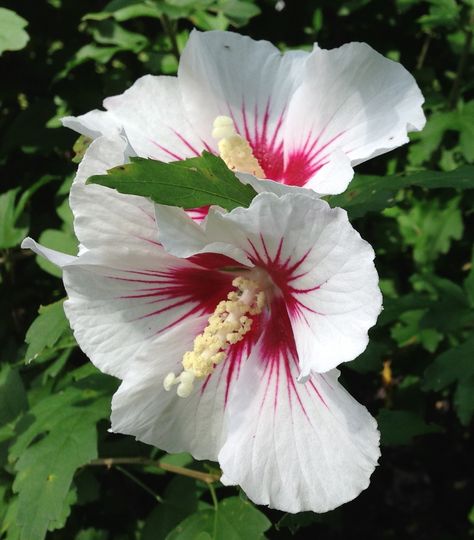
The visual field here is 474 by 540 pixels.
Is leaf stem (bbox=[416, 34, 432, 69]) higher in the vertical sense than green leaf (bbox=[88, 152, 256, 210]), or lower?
lower

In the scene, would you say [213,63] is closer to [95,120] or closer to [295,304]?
[95,120]

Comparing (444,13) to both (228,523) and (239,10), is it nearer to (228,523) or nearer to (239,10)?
(239,10)

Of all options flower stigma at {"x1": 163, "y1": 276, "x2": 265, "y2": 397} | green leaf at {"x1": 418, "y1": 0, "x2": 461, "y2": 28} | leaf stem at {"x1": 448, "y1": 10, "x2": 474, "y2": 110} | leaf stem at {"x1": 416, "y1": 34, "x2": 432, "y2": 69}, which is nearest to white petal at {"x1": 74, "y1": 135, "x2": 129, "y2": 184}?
flower stigma at {"x1": 163, "y1": 276, "x2": 265, "y2": 397}

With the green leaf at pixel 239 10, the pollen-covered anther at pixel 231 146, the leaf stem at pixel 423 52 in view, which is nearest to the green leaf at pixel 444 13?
the leaf stem at pixel 423 52

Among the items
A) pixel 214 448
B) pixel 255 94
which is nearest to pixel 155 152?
pixel 255 94

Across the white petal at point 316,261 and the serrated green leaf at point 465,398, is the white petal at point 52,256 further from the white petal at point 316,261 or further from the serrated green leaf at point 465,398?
the serrated green leaf at point 465,398

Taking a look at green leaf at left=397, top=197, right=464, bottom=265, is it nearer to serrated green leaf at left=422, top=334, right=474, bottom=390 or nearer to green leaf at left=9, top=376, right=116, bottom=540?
serrated green leaf at left=422, top=334, right=474, bottom=390

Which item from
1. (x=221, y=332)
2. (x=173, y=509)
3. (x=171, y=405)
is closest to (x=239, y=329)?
(x=221, y=332)

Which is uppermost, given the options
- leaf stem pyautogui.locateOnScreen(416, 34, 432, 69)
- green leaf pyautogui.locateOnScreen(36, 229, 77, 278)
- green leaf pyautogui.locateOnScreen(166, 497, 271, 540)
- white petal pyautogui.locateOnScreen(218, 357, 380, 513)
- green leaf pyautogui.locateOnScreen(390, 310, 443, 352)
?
white petal pyautogui.locateOnScreen(218, 357, 380, 513)
